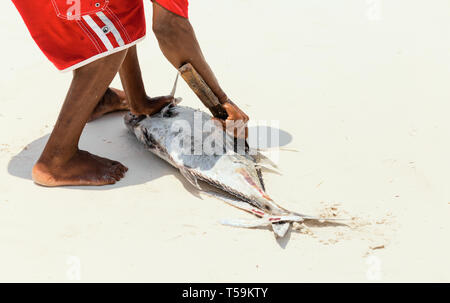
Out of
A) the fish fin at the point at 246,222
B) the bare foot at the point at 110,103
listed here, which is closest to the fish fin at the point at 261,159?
the fish fin at the point at 246,222

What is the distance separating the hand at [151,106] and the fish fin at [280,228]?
1.13m

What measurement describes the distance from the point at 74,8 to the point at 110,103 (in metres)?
0.97

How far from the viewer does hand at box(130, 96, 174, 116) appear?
3162 millimetres

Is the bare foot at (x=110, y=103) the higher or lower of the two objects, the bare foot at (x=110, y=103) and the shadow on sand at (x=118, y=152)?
the higher

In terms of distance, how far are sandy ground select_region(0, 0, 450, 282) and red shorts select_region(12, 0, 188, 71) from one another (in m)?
0.65

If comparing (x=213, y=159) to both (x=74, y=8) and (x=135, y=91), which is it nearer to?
(x=135, y=91)

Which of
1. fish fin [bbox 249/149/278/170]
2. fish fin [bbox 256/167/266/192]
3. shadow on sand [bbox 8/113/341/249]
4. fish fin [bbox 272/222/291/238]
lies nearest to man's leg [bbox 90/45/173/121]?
shadow on sand [bbox 8/113/341/249]

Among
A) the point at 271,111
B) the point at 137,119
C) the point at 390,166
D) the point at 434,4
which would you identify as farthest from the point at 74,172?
the point at 434,4

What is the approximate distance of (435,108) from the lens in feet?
11.1

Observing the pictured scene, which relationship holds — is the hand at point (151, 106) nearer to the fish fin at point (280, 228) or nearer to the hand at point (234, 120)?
the hand at point (234, 120)

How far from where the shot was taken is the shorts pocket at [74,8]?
2564 mm

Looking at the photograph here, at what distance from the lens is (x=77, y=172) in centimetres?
278

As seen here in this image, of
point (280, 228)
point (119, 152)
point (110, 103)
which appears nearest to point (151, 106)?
point (119, 152)

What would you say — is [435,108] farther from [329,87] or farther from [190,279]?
[190,279]
